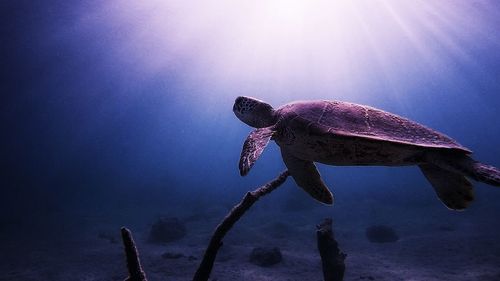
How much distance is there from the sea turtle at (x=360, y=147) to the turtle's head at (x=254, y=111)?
19.0 inches

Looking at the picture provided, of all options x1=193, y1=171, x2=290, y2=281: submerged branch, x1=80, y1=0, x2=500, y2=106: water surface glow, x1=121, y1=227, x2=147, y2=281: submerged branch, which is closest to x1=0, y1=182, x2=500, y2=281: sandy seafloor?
x1=193, y1=171, x2=290, y2=281: submerged branch

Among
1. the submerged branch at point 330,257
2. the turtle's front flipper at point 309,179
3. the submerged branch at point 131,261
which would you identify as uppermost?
the turtle's front flipper at point 309,179

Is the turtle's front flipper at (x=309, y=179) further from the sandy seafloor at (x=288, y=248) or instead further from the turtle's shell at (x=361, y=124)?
the sandy seafloor at (x=288, y=248)

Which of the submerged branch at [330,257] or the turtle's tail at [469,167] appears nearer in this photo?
the turtle's tail at [469,167]

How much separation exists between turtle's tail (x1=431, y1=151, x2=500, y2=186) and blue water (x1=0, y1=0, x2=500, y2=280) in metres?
7.49

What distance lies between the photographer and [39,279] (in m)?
10.4

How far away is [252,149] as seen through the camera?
3.43m

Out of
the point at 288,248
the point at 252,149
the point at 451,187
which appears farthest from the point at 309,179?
the point at 288,248

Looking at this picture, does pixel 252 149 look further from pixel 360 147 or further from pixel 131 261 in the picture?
pixel 131 261

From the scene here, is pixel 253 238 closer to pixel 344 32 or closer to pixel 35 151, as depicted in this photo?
pixel 344 32

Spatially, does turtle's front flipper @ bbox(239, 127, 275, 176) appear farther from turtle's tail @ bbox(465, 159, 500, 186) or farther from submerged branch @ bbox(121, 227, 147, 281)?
turtle's tail @ bbox(465, 159, 500, 186)

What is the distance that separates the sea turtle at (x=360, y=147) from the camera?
3242mm

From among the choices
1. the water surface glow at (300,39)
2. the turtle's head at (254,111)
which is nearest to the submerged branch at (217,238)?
the turtle's head at (254,111)

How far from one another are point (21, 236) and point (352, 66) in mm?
46714
